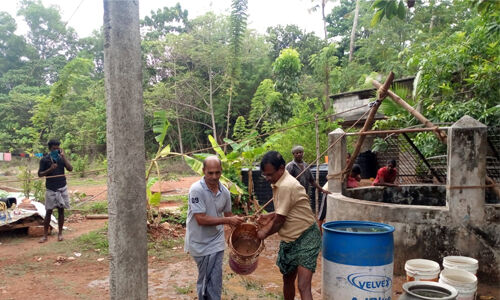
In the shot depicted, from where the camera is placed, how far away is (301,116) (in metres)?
12.4

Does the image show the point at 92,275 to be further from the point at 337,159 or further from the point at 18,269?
the point at 337,159

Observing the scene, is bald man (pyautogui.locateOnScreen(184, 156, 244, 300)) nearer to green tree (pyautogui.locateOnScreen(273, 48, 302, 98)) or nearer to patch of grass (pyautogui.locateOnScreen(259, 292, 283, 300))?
patch of grass (pyautogui.locateOnScreen(259, 292, 283, 300))

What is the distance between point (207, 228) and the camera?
341 cm

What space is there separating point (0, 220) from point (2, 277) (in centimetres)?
223

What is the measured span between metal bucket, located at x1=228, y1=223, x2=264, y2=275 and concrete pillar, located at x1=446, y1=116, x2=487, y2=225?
8.55 feet

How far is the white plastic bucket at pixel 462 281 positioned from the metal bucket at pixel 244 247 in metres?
1.80

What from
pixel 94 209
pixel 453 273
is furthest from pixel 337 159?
pixel 94 209

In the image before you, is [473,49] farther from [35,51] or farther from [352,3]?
[35,51]

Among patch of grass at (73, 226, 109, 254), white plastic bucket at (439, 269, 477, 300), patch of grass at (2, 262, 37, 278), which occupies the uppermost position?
white plastic bucket at (439, 269, 477, 300)

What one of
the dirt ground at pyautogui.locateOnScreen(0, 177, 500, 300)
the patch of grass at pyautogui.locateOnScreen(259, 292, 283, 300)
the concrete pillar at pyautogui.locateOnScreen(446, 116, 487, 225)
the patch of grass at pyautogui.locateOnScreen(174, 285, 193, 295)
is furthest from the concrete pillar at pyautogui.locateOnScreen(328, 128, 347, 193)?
the patch of grass at pyautogui.locateOnScreen(174, 285, 193, 295)

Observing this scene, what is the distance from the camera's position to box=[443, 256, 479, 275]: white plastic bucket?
12.9 ft

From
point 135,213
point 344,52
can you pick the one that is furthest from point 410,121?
point 344,52

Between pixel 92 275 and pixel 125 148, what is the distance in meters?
3.83

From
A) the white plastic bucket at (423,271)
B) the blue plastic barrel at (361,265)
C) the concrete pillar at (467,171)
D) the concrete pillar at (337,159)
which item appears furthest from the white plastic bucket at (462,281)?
the concrete pillar at (337,159)
